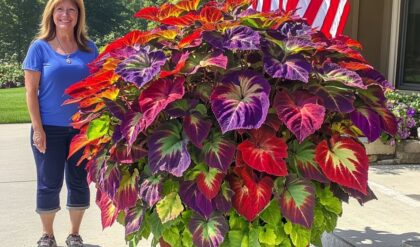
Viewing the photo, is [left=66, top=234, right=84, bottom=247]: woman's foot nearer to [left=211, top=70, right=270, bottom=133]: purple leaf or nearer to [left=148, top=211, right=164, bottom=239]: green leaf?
[left=148, top=211, right=164, bottom=239]: green leaf

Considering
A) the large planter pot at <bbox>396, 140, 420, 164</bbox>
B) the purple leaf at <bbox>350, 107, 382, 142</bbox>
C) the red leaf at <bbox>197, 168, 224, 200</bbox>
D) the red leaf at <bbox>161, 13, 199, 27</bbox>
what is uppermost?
the red leaf at <bbox>161, 13, 199, 27</bbox>

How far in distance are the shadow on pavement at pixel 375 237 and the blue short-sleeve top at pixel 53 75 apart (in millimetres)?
2005

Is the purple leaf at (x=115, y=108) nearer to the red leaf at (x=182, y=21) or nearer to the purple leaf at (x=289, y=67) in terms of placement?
the red leaf at (x=182, y=21)

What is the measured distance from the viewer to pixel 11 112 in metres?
13.3

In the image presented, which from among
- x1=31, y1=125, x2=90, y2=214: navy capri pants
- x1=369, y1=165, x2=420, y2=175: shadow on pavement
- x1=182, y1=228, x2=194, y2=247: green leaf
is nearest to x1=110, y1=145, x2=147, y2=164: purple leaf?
x1=182, y1=228, x2=194, y2=247: green leaf

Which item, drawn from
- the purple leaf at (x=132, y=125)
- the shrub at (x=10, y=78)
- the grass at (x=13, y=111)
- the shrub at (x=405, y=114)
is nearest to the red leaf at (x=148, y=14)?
the purple leaf at (x=132, y=125)

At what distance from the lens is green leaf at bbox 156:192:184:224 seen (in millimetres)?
1916

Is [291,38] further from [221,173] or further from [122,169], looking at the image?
[122,169]

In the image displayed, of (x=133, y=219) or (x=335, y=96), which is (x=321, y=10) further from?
(x=133, y=219)

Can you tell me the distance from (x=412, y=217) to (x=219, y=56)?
2.86 metres

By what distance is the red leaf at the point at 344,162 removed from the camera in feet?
6.15

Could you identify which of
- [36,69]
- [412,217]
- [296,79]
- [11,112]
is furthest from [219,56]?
[11,112]

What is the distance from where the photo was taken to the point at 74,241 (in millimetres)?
A: 3785

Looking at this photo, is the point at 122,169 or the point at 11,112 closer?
the point at 122,169
